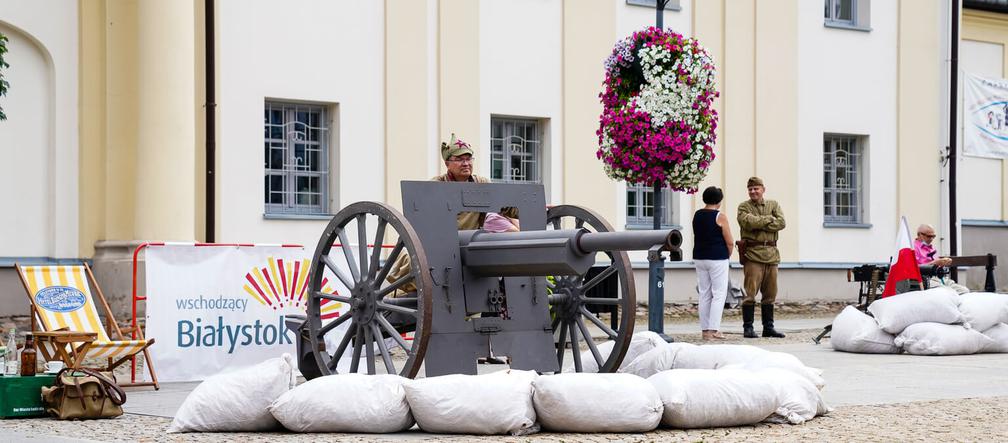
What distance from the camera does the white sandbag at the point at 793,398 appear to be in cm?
855

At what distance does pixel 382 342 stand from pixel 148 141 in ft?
29.2

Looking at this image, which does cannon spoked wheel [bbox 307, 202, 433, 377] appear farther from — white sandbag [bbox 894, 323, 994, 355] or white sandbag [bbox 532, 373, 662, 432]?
white sandbag [bbox 894, 323, 994, 355]

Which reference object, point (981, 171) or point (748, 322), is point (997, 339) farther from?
point (981, 171)

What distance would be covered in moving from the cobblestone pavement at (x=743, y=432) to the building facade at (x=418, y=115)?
8.96 m

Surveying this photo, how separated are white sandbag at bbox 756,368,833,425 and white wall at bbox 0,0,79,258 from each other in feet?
35.5

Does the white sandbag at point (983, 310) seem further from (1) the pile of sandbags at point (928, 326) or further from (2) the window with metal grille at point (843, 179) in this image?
(2) the window with metal grille at point (843, 179)

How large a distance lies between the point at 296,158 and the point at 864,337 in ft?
25.6

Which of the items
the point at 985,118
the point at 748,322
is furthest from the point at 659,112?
the point at 985,118

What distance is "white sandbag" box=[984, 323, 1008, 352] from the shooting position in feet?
49.2

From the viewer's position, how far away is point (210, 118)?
18156mm

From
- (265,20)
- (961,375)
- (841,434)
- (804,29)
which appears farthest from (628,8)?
(841,434)

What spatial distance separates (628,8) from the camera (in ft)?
72.6

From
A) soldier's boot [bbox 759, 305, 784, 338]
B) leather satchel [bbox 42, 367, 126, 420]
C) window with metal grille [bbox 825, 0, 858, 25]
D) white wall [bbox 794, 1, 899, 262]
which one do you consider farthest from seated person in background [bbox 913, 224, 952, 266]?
leather satchel [bbox 42, 367, 126, 420]

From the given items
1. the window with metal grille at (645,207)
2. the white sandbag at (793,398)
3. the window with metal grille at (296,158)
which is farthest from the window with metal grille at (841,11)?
the white sandbag at (793,398)
